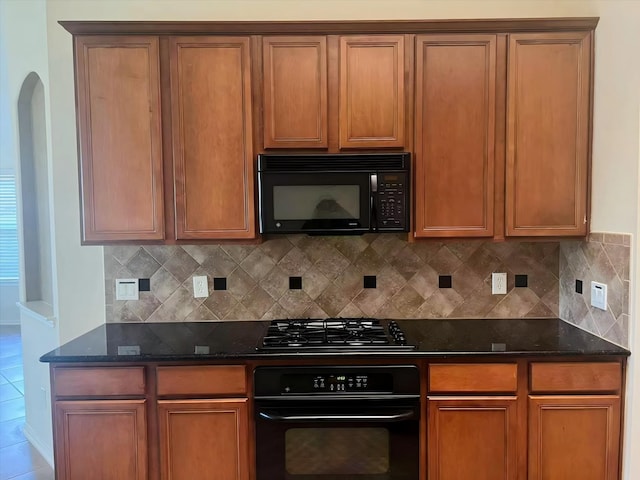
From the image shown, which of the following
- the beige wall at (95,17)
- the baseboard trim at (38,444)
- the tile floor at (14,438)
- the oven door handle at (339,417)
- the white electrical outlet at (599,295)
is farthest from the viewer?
the baseboard trim at (38,444)

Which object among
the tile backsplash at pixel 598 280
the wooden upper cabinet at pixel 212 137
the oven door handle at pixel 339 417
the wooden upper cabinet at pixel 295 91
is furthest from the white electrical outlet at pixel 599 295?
the wooden upper cabinet at pixel 212 137

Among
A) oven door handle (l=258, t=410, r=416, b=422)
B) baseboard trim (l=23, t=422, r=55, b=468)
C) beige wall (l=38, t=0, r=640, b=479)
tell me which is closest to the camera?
oven door handle (l=258, t=410, r=416, b=422)

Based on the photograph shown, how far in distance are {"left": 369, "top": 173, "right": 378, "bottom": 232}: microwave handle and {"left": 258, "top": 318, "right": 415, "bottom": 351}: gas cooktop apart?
52 centimetres

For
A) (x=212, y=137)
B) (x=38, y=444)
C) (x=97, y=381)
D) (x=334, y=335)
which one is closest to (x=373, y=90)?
(x=212, y=137)

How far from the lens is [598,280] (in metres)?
2.11

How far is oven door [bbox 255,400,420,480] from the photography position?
1.90 m

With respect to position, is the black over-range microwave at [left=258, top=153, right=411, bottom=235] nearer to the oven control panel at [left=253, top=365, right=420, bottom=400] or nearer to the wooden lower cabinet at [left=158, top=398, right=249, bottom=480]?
the oven control panel at [left=253, top=365, right=420, bottom=400]

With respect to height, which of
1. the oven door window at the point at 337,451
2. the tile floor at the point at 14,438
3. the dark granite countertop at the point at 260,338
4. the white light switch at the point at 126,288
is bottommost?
the tile floor at the point at 14,438

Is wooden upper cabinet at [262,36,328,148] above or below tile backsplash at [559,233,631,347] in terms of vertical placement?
above

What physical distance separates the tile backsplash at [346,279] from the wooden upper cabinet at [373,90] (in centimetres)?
64

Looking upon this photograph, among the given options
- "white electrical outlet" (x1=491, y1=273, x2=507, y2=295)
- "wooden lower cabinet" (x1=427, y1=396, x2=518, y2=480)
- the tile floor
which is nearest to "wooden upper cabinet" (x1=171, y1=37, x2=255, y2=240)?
"wooden lower cabinet" (x1=427, y1=396, x2=518, y2=480)

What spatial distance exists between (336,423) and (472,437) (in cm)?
60

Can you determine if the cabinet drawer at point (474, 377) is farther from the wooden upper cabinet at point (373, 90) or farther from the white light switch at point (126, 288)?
the white light switch at point (126, 288)

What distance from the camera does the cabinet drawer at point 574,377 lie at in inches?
75.0
